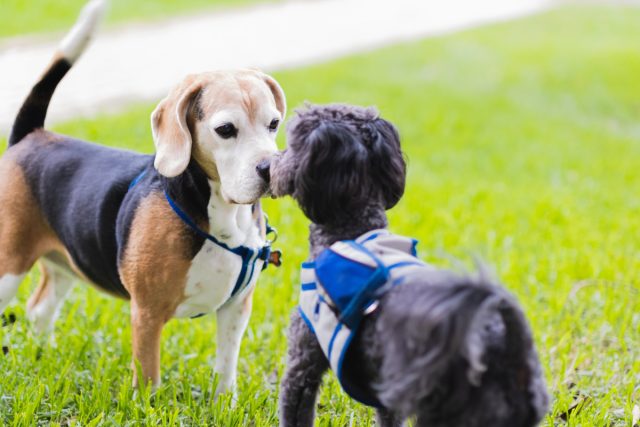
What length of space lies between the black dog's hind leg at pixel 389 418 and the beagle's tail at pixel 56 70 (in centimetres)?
239

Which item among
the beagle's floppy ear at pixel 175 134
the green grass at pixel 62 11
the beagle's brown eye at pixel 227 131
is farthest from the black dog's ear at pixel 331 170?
the green grass at pixel 62 11

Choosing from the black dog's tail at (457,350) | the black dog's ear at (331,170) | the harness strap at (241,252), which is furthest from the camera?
the harness strap at (241,252)

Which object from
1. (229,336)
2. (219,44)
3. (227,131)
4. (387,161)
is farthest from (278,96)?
(219,44)

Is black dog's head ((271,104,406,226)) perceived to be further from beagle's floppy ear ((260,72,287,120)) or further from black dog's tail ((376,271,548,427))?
beagle's floppy ear ((260,72,287,120))

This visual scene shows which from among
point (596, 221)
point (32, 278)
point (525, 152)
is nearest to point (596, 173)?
point (525, 152)

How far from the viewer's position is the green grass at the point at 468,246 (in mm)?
3949

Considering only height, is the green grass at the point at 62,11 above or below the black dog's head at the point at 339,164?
below

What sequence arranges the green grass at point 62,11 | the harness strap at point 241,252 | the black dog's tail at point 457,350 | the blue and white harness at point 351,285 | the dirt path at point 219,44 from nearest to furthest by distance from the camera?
the black dog's tail at point 457,350, the blue and white harness at point 351,285, the harness strap at point 241,252, the dirt path at point 219,44, the green grass at point 62,11

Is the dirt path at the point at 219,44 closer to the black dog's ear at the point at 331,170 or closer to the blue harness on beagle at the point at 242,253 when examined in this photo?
the blue harness on beagle at the point at 242,253

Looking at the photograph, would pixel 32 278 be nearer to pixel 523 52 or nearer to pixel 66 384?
pixel 66 384

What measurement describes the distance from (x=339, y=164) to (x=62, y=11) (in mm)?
17022

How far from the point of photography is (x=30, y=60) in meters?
13.8

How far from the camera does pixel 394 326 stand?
8.07ft

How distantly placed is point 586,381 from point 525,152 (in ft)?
24.0
